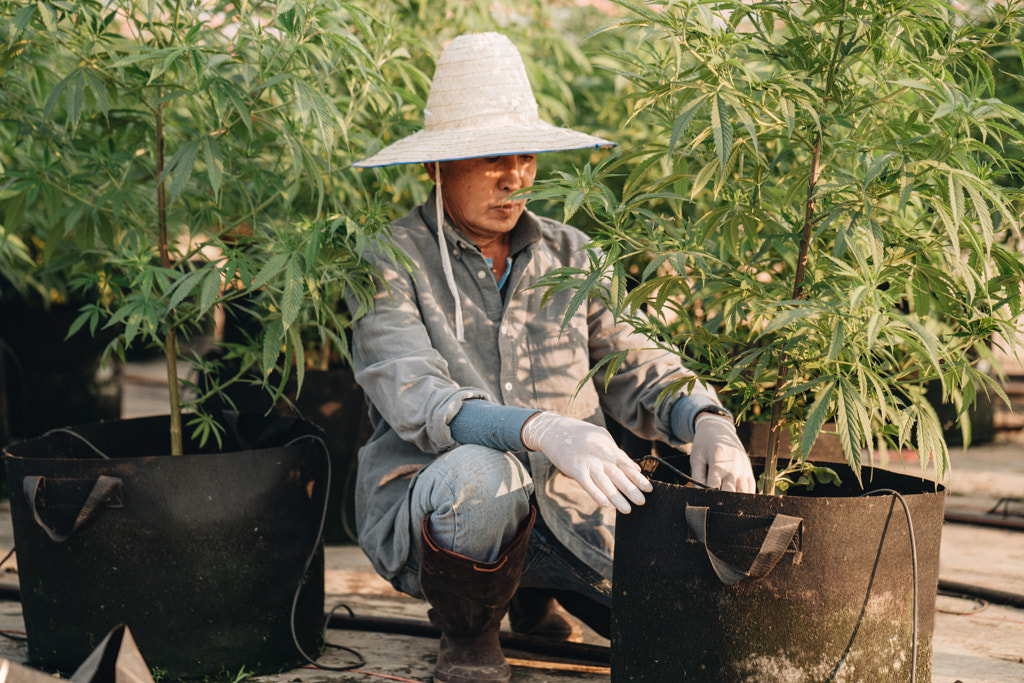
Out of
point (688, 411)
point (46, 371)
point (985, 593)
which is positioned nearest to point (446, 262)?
point (688, 411)

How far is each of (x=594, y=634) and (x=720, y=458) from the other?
0.71m

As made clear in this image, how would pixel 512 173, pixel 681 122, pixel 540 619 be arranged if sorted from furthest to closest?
pixel 540 619 < pixel 512 173 < pixel 681 122

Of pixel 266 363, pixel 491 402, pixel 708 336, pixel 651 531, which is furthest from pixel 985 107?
pixel 266 363

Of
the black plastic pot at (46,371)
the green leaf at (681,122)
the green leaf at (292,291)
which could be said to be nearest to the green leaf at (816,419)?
the green leaf at (681,122)

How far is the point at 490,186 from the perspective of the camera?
5.89 feet

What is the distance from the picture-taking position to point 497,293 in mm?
1852

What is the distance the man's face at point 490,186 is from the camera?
5.86 feet

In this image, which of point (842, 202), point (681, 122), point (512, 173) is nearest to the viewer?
point (681, 122)

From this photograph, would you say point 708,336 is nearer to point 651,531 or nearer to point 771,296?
point 771,296

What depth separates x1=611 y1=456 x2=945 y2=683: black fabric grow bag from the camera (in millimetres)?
1236

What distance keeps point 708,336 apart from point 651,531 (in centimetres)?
31

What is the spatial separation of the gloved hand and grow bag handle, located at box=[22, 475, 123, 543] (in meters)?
0.66

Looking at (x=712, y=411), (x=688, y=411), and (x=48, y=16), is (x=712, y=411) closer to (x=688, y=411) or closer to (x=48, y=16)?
(x=688, y=411)

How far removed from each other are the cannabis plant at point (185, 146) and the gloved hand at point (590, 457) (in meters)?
0.41
